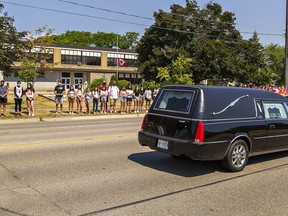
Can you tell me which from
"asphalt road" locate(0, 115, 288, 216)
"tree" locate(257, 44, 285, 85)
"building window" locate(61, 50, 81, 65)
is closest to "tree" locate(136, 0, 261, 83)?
"building window" locate(61, 50, 81, 65)

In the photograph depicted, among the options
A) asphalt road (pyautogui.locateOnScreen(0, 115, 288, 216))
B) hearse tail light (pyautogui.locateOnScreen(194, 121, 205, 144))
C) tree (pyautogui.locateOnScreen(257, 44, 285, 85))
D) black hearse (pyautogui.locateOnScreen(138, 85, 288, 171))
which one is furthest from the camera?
tree (pyautogui.locateOnScreen(257, 44, 285, 85))

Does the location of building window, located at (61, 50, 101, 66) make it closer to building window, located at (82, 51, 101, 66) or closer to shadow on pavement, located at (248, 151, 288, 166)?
building window, located at (82, 51, 101, 66)

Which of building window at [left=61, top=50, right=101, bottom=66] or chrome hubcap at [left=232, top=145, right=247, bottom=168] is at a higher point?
building window at [left=61, top=50, right=101, bottom=66]

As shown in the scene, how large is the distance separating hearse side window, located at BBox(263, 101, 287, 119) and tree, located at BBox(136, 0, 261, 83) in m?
36.8

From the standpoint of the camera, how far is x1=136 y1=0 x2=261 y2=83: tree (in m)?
45.7

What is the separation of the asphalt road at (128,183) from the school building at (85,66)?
56.3 metres

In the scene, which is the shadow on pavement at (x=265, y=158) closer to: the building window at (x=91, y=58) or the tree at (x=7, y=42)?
the tree at (x=7, y=42)

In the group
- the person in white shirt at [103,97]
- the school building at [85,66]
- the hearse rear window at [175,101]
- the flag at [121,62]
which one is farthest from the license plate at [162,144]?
the flag at [121,62]

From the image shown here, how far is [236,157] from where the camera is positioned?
23.3ft

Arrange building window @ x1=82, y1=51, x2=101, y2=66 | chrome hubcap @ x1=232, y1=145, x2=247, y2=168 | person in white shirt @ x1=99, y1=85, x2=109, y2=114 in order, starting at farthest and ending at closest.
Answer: building window @ x1=82, y1=51, x2=101, y2=66 → person in white shirt @ x1=99, y1=85, x2=109, y2=114 → chrome hubcap @ x1=232, y1=145, x2=247, y2=168

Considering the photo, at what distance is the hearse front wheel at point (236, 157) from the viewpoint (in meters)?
6.93

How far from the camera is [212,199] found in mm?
5379

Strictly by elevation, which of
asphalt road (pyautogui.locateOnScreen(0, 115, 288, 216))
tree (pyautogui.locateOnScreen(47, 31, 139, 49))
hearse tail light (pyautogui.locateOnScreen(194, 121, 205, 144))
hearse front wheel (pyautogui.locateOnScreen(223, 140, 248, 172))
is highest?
tree (pyautogui.locateOnScreen(47, 31, 139, 49))

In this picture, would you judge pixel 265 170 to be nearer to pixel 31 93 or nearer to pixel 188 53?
pixel 31 93
